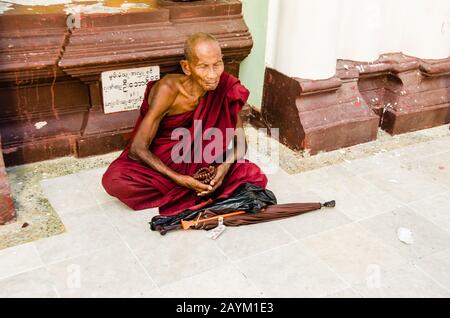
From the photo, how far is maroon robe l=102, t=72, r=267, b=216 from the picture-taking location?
3500 millimetres

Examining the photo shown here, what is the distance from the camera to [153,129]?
11.5 feet

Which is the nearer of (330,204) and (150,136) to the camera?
(150,136)

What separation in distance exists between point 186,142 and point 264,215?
74 centimetres

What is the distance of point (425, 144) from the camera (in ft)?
15.6

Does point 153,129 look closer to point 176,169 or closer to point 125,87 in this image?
point 176,169

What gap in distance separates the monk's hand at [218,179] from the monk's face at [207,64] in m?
0.55

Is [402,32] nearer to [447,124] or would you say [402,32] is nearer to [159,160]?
[447,124]

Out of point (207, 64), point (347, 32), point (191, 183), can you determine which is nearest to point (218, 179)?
point (191, 183)

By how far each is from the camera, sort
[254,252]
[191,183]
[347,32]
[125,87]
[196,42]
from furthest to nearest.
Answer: [347,32] → [125,87] → [191,183] → [196,42] → [254,252]

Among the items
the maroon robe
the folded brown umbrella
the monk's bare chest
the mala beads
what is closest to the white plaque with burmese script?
the maroon robe

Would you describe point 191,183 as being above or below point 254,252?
above

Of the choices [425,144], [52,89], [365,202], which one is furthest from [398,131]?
[52,89]

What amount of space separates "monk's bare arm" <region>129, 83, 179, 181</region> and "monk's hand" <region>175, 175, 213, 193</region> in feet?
0.12
